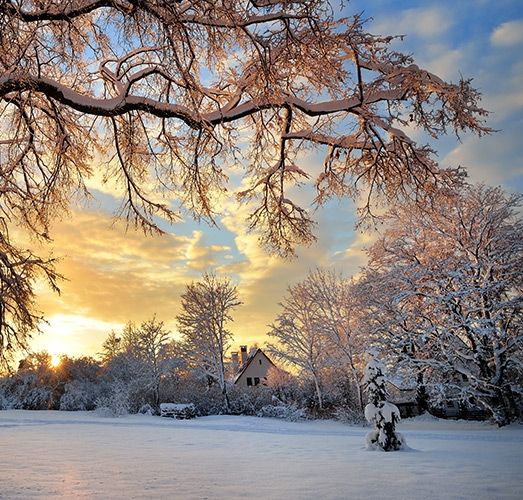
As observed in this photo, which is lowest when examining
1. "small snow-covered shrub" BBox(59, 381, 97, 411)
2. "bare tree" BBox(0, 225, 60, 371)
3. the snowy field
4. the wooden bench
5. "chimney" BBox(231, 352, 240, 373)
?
the snowy field

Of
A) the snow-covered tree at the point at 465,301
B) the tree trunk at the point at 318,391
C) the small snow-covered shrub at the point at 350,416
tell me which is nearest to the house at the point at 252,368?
the tree trunk at the point at 318,391

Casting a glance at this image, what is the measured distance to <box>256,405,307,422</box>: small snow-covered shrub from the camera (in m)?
25.0

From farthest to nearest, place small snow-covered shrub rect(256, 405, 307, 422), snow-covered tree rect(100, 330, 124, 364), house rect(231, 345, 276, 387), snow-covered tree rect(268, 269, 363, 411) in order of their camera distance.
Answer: house rect(231, 345, 276, 387)
snow-covered tree rect(100, 330, 124, 364)
snow-covered tree rect(268, 269, 363, 411)
small snow-covered shrub rect(256, 405, 307, 422)

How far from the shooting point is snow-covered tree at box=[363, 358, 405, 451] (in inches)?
455

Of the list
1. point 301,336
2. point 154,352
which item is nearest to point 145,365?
point 154,352

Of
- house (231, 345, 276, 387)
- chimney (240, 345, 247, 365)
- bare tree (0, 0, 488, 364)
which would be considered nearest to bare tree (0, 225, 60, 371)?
bare tree (0, 0, 488, 364)

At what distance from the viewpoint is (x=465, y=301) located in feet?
65.6

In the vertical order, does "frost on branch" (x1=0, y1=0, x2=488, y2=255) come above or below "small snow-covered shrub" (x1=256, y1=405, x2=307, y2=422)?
above

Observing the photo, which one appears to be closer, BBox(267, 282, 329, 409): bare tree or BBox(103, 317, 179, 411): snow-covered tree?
BBox(267, 282, 329, 409): bare tree

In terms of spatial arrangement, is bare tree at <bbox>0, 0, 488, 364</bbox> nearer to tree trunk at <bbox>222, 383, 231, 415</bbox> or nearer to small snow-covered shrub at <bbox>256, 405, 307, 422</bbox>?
small snow-covered shrub at <bbox>256, 405, 307, 422</bbox>

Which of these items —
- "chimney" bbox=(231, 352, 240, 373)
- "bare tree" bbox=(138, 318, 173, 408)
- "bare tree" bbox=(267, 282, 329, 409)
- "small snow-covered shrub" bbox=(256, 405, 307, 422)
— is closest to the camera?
"small snow-covered shrub" bbox=(256, 405, 307, 422)

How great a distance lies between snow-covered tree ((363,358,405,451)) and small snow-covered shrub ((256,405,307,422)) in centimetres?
1345

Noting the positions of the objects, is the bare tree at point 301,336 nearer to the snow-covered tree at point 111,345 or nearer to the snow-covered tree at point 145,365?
the snow-covered tree at point 145,365

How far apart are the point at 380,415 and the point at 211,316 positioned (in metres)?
21.2
